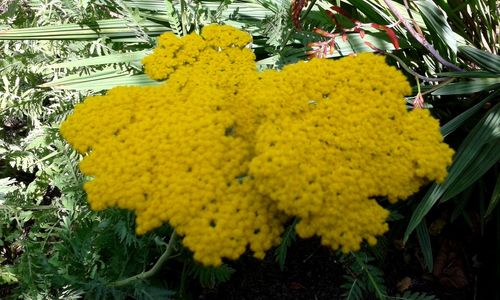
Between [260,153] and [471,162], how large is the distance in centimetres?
105

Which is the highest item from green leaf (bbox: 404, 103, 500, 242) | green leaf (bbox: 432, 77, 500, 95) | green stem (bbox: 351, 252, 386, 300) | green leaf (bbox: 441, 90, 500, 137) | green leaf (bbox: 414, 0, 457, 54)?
green leaf (bbox: 414, 0, 457, 54)

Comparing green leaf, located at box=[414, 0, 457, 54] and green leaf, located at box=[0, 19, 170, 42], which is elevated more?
green leaf, located at box=[414, 0, 457, 54]

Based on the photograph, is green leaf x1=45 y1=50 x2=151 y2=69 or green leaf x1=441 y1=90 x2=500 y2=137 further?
green leaf x1=45 y1=50 x2=151 y2=69

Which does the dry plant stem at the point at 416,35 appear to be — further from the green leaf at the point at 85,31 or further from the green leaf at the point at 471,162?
the green leaf at the point at 85,31

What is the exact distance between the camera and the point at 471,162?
5.75 feet

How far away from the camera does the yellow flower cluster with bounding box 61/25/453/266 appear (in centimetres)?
102

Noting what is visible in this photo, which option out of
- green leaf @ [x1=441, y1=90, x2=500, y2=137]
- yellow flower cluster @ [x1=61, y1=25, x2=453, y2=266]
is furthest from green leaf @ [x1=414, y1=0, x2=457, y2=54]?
yellow flower cluster @ [x1=61, y1=25, x2=453, y2=266]

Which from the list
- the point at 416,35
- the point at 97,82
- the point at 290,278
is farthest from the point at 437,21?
the point at 97,82

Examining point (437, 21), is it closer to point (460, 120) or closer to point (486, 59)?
point (486, 59)

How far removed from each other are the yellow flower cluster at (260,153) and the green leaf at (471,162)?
2.02 feet

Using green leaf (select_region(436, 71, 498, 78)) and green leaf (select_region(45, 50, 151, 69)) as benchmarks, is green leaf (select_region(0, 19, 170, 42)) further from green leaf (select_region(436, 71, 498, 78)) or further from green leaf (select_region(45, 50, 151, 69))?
green leaf (select_region(436, 71, 498, 78))

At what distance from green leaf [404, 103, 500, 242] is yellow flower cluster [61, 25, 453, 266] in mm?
616

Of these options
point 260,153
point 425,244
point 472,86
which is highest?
point 260,153

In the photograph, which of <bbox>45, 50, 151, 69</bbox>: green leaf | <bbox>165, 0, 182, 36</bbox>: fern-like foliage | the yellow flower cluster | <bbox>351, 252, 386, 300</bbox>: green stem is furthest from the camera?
<bbox>45, 50, 151, 69</bbox>: green leaf
